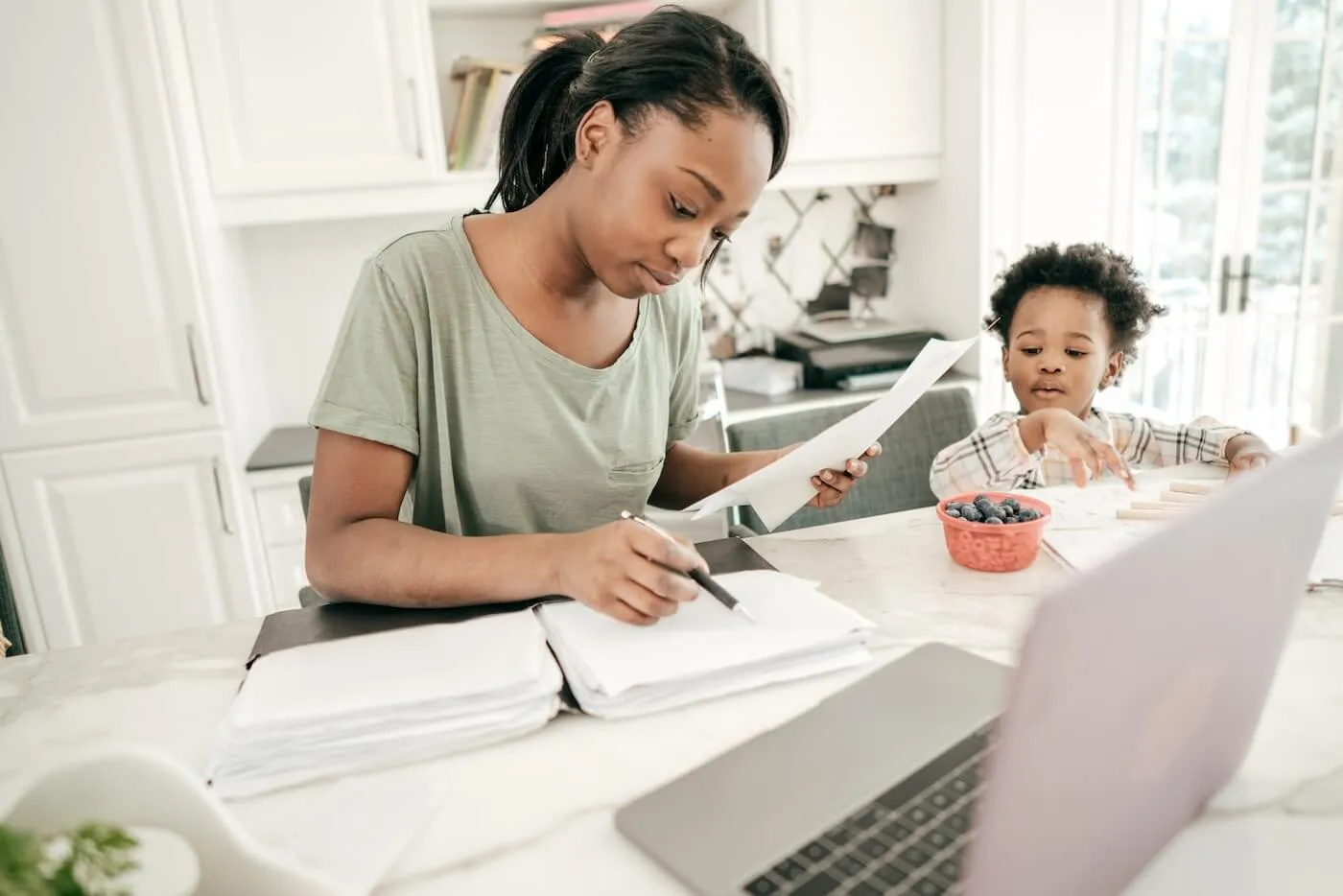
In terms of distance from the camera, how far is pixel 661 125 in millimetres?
903

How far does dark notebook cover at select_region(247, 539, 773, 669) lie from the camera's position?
0.82 metres

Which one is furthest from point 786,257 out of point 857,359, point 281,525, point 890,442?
point 281,525

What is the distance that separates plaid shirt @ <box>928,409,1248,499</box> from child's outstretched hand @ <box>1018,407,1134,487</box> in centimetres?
2

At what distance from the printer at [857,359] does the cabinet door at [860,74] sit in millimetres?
514

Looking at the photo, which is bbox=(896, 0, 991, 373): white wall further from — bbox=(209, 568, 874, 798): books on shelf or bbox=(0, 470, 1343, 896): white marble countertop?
bbox=(209, 568, 874, 798): books on shelf

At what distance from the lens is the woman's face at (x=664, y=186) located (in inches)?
35.1

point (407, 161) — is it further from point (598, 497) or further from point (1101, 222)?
point (1101, 222)

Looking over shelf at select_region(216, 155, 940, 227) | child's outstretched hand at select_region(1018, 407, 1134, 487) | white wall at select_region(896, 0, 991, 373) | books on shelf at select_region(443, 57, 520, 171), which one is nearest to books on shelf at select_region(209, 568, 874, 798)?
child's outstretched hand at select_region(1018, 407, 1134, 487)

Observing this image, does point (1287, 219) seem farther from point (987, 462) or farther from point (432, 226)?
point (432, 226)

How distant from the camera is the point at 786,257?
9.18ft

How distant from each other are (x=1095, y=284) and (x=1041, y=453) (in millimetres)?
313

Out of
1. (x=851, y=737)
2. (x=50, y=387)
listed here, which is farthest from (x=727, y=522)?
(x=50, y=387)

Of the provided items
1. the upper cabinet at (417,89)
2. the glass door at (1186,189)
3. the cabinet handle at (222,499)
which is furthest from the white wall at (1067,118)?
the cabinet handle at (222,499)

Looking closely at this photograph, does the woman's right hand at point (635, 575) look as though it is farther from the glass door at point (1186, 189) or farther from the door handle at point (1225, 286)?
the door handle at point (1225, 286)
